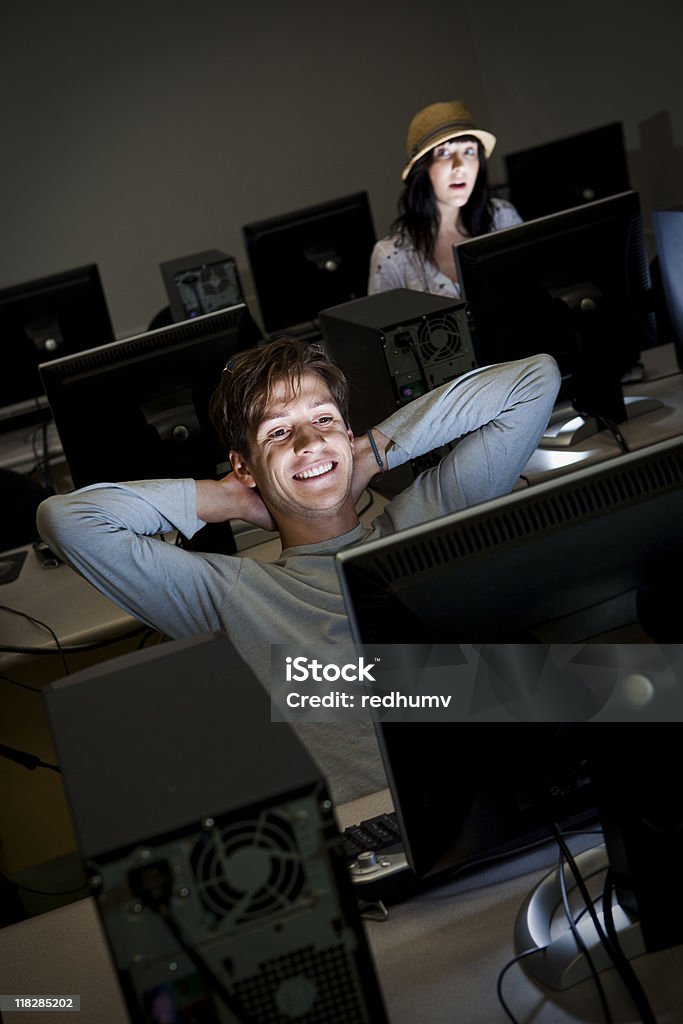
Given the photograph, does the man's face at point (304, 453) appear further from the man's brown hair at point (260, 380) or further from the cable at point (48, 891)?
the cable at point (48, 891)

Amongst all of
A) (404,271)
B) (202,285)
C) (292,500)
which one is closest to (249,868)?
(292,500)

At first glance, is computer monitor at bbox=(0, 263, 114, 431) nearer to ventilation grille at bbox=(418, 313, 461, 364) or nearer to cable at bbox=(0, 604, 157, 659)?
cable at bbox=(0, 604, 157, 659)

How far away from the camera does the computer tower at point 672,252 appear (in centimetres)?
208

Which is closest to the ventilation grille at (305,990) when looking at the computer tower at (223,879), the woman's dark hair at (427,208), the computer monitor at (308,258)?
the computer tower at (223,879)

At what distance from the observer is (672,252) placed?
2123mm

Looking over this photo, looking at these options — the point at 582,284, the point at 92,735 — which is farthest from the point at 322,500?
the point at 582,284

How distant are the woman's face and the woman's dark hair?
0.02 m

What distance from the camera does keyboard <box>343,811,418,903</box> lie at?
3.80 feet

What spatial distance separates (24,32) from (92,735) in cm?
441

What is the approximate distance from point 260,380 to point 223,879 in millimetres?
916

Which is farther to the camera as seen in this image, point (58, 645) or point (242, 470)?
point (58, 645)

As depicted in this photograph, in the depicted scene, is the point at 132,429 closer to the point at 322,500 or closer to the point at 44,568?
the point at 44,568

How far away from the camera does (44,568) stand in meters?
2.28

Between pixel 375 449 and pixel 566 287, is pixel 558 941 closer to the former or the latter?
pixel 375 449
